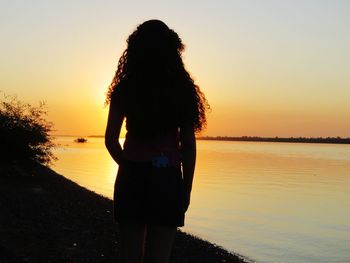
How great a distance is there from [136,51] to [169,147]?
0.72 m

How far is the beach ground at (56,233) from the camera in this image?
7598 mm

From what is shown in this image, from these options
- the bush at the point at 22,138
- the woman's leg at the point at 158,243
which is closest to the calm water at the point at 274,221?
the bush at the point at 22,138

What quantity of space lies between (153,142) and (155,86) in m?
0.39

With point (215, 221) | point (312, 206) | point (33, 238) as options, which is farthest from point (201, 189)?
point (33, 238)

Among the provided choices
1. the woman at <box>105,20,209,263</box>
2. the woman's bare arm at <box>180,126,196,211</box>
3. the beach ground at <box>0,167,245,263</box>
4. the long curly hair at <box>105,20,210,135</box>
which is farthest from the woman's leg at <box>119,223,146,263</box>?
the beach ground at <box>0,167,245,263</box>

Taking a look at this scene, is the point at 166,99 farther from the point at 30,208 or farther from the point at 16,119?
the point at 16,119

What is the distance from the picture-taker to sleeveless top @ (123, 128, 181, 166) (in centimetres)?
328

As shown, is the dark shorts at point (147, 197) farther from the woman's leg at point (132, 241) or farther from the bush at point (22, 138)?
the bush at point (22, 138)

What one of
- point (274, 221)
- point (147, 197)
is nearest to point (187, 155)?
point (147, 197)

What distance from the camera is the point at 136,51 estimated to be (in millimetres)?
3463

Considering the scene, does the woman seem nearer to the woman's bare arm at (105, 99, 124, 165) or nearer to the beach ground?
the woman's bare arm at (105, 99, 124, 165)

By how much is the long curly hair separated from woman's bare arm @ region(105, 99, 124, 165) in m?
0.04

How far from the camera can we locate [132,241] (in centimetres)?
325

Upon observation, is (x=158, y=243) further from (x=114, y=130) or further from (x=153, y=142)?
(x=114, y=130)
